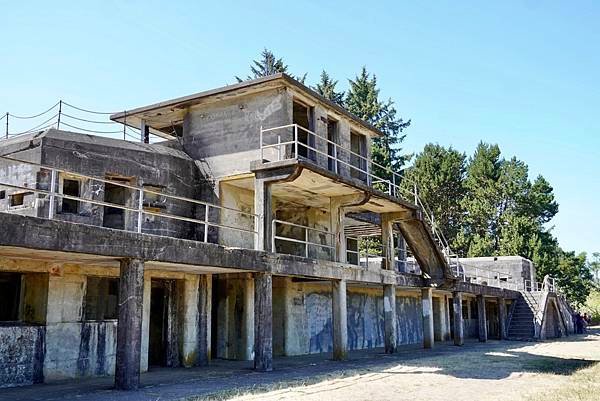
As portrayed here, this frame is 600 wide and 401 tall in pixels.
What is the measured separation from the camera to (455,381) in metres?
13.7

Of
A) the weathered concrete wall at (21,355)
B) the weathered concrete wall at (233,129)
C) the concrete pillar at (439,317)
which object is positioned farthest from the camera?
the concrete pillar at (439,317)

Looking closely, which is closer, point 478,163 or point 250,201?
point 250,201

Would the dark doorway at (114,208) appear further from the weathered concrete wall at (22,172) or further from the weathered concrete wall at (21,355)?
the weathered concrete wall at (21,355)

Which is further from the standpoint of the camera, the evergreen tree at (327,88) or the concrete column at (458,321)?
the evergreen tree at (327,88)

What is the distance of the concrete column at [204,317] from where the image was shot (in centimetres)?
1811

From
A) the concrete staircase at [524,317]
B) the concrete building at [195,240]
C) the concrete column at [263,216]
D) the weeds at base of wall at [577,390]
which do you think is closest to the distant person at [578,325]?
the concrete staircase at [524,317]

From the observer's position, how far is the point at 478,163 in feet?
180

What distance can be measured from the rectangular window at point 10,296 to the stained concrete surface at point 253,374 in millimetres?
2107

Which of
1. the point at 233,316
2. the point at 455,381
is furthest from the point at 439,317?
the point at 455,381

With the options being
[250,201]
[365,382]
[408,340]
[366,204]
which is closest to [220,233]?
[250,201]

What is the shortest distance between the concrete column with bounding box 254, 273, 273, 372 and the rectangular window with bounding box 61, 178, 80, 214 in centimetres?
535

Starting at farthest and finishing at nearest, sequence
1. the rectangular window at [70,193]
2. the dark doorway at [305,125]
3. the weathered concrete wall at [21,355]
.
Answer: the dark doorway at [305,125], the rectangular window at [70,193], the weathered concrete wall at [21,355]

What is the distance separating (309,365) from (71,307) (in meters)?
7.05

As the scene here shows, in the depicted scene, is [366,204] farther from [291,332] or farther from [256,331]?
[256,331]
